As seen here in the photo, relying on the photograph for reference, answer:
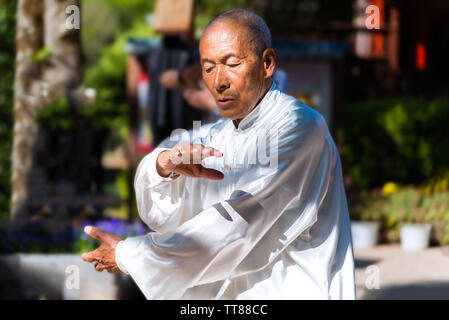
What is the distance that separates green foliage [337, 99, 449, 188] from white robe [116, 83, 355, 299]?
350 inches

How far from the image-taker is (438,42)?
14953 millimetres

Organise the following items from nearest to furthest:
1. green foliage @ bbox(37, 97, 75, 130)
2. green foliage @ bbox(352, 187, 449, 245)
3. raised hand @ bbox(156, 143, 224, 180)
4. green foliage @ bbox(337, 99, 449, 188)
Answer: raised hand @ bbox(156, 143, 224, 180) → green foliage @ bbox(37, 97, 75, 130) → green foliage @ bbox(352, 187, 449, 245) → green foliage @ bbox(337, 99, 449, 188)

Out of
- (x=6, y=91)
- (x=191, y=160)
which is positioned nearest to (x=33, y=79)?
(x=6, y=91)

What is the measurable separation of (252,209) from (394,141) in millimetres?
9542

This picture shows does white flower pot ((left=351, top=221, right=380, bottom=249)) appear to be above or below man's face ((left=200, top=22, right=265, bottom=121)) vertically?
below

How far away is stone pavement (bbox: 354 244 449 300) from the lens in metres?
6.03

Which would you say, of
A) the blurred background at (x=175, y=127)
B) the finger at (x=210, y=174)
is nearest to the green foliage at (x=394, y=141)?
the blurred background at (x=175, y=127)

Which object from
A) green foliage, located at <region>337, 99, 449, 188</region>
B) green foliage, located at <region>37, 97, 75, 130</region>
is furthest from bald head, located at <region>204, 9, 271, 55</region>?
green foliage, located at <region>337, 99, 449, 188</region>

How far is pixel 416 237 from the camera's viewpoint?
8.84 metres

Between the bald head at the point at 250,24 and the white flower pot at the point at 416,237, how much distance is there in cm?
685

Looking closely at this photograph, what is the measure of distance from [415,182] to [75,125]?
5.71 metres

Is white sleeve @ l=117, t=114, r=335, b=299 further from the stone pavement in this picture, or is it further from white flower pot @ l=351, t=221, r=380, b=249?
white flower pot @ l=351, t=221, r=380, b=249

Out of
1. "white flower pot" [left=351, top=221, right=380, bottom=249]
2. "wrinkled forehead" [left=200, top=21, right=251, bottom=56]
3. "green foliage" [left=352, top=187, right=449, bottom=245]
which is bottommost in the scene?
"white flower pot" [left=351, top=221, right=380, bottom=249]
